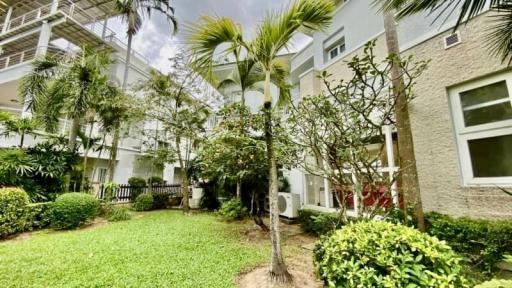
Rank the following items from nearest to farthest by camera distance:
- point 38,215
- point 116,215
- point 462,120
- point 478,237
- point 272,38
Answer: point 478,237
point 272,38
point 462,120
point 38,215
point 116,215

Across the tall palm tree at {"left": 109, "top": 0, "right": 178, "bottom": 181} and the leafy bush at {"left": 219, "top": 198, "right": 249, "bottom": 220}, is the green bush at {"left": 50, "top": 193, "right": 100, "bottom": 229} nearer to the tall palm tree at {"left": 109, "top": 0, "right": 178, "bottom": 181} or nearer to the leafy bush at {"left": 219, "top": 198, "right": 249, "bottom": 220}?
the leafy bush at {"left": 219, "top": 198, "right": 249, "bottom": 220}

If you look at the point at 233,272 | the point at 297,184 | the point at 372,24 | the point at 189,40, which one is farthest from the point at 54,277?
the point at 372,24

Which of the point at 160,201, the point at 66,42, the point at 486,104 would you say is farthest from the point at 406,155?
the point at 66,42

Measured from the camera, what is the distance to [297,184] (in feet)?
36.4

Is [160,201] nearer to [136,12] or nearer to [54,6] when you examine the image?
[136,12]

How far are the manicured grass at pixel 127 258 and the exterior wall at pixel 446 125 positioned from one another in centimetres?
462

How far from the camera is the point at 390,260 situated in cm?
243

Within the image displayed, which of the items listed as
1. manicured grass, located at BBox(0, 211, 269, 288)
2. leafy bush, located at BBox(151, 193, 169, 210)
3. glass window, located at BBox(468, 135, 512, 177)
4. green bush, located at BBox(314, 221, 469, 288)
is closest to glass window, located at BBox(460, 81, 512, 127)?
glass window, located at BBox(468, 135, 512, 177)

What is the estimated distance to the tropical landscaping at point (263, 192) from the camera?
123 inches

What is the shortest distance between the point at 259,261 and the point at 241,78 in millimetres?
8320

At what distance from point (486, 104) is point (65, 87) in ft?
45.8

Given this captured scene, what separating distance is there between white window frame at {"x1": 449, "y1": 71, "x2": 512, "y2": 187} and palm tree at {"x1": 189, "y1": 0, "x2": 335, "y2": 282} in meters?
3.85

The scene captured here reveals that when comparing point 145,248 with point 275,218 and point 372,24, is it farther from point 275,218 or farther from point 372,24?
point 372,24

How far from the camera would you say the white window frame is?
4.90 m
